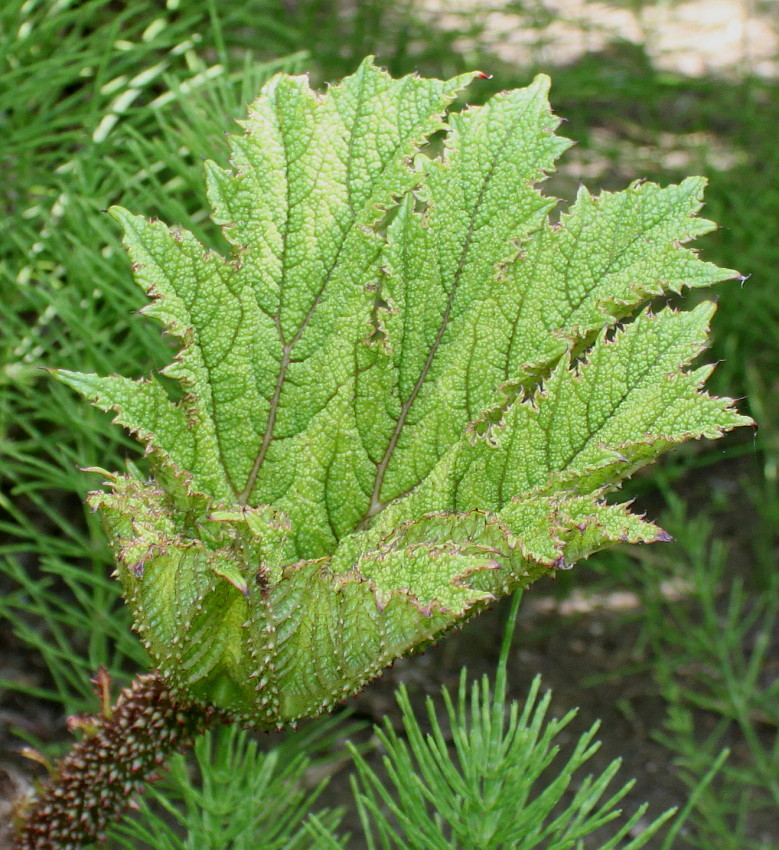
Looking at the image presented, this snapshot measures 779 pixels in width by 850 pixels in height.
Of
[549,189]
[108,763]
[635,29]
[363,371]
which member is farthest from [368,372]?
[635,29]

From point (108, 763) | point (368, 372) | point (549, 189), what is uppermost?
point (368, 372)

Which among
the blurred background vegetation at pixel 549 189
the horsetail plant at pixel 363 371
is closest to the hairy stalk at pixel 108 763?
the horsetail plant at pixel 363 371

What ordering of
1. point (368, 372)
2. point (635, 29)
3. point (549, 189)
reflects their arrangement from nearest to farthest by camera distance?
point (368, 372) → point (549, 189) → point (635, 29)

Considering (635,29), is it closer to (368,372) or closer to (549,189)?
(549,189)

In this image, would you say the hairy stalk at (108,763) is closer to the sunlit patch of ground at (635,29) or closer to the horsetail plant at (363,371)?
the horsetail plant at (363,371)

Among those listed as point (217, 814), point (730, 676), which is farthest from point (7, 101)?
point (730, 676)

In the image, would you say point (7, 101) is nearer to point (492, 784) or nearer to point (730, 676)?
point (492, 784)

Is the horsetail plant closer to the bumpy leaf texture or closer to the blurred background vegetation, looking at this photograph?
the bumpy leaf texture

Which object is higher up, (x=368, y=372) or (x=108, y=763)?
(x=368, y=372)
